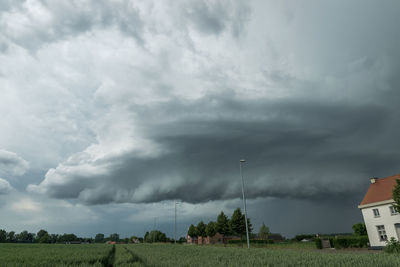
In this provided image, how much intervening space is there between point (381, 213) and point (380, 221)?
119 centimetres

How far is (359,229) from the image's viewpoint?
7669 centimetres

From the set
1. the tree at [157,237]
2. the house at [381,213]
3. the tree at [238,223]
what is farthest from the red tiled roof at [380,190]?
the tree at [157,237]

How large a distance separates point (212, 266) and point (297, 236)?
98880 millimetres

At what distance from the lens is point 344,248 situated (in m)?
41.0

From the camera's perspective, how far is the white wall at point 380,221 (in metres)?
37.0

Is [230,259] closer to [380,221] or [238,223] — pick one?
[380,221]

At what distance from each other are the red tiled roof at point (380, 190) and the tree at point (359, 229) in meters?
34.9

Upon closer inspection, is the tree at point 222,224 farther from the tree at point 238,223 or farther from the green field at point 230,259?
the green field at point 230,259

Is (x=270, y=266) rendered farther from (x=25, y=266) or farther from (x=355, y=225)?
(x=355, y=225)

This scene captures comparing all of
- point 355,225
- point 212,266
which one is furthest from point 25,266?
point 355,225

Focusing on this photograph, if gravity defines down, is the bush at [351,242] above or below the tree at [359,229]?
below

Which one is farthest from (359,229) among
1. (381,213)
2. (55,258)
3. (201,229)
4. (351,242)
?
(55,258)

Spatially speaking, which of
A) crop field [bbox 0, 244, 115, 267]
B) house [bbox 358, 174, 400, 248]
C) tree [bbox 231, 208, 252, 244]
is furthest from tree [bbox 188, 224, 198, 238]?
house [bbox 358, 174, 400, 248]

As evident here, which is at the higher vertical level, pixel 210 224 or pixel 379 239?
pixel 210 224
